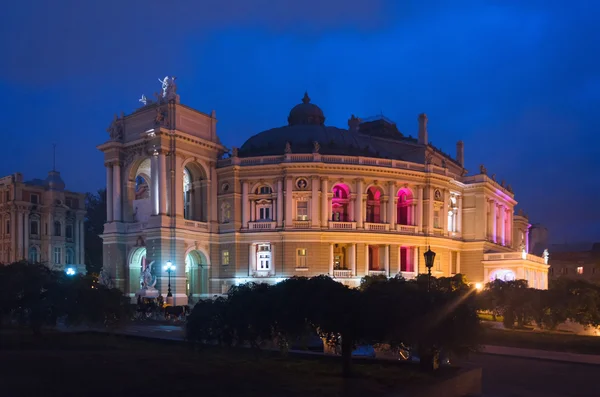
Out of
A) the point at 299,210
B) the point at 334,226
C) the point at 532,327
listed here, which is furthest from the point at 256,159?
the point at 532,327

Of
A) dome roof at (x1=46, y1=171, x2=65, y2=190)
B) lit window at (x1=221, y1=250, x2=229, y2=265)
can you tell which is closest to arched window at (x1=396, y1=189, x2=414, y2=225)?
lit window at (x1=221, y1=250, x2=229, y2=265)

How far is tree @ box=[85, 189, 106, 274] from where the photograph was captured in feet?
331

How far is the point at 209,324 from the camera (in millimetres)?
17453

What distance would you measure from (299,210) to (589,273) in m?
70.0

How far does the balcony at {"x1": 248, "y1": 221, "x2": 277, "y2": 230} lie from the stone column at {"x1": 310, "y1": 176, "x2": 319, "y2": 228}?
4.12m

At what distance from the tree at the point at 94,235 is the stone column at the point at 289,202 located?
177ft

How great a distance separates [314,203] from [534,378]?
1434 inches

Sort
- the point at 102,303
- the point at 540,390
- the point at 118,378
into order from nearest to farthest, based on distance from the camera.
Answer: the point at 118,378
the point at 540,390
the point at 102,303

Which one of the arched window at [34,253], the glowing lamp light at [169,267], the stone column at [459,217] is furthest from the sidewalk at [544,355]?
the arched window at [34,253]

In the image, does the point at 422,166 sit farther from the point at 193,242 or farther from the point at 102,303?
the point at 102,303

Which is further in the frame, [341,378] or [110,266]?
[110,266]

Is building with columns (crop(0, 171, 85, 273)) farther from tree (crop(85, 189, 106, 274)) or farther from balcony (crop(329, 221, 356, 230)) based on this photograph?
balcony (crop(329, 221, 356, 230))

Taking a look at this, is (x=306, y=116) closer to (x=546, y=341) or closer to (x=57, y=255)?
(x=57, y=255)

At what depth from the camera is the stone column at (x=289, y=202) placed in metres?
58.0
